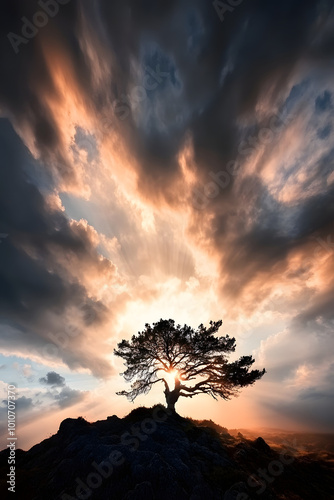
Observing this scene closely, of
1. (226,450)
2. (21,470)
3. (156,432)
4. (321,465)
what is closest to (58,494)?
(21,470)

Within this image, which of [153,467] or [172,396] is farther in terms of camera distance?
[172,396]

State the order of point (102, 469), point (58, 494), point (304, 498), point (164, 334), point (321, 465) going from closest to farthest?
point (58, 494) < point (102, 469) < point (304, 498) < point (321, 465) < point (164, 334)

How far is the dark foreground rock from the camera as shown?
1468 cm

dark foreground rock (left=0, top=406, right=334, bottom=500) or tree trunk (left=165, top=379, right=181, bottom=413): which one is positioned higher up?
tree trunk (left=165, top=379, right=181, bottom=413)

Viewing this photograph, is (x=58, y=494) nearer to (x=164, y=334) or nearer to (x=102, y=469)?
(x=102, y=469)

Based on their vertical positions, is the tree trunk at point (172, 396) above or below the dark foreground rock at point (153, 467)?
above

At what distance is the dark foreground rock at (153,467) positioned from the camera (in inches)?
578

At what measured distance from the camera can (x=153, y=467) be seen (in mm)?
15508

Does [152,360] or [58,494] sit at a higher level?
[152,360]

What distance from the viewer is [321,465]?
24.6 meters

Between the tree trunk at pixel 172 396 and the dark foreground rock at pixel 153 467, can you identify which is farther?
the tree trunk at pixel 172 396

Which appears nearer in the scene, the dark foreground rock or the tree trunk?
the dark foreground rock

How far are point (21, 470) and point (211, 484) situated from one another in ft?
51.8

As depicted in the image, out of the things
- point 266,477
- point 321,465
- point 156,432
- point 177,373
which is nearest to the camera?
point 266,477
